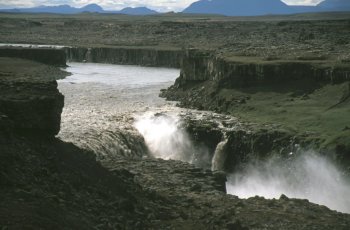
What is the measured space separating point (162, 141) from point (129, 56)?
165 feet

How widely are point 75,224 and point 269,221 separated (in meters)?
7.11

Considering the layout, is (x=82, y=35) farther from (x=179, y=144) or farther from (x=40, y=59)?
(x=179, y=144)

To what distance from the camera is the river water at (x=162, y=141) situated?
2836 cm

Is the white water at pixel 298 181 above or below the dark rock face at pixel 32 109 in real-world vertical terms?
below

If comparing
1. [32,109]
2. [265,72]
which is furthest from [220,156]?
[32,109]

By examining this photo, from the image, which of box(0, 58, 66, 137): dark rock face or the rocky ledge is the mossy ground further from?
box(0, 58, 66, 137): dark rock face

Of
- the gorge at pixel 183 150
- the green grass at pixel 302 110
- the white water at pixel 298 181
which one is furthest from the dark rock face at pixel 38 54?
the white water at pixel 298 181

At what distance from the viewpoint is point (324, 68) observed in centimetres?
4128

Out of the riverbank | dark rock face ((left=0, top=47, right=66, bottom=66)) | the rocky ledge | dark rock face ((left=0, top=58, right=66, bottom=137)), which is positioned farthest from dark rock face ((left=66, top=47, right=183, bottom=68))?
the riverbank

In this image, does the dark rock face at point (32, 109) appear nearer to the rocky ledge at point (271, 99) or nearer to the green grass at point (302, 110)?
the rocky ledge at point (271, 99)

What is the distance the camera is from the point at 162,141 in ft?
119

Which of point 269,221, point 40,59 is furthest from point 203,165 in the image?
point 40,59

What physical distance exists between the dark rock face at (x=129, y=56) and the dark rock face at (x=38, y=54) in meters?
12.6

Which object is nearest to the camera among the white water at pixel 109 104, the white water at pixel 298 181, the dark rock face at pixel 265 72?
the white water at pixel 298 181
